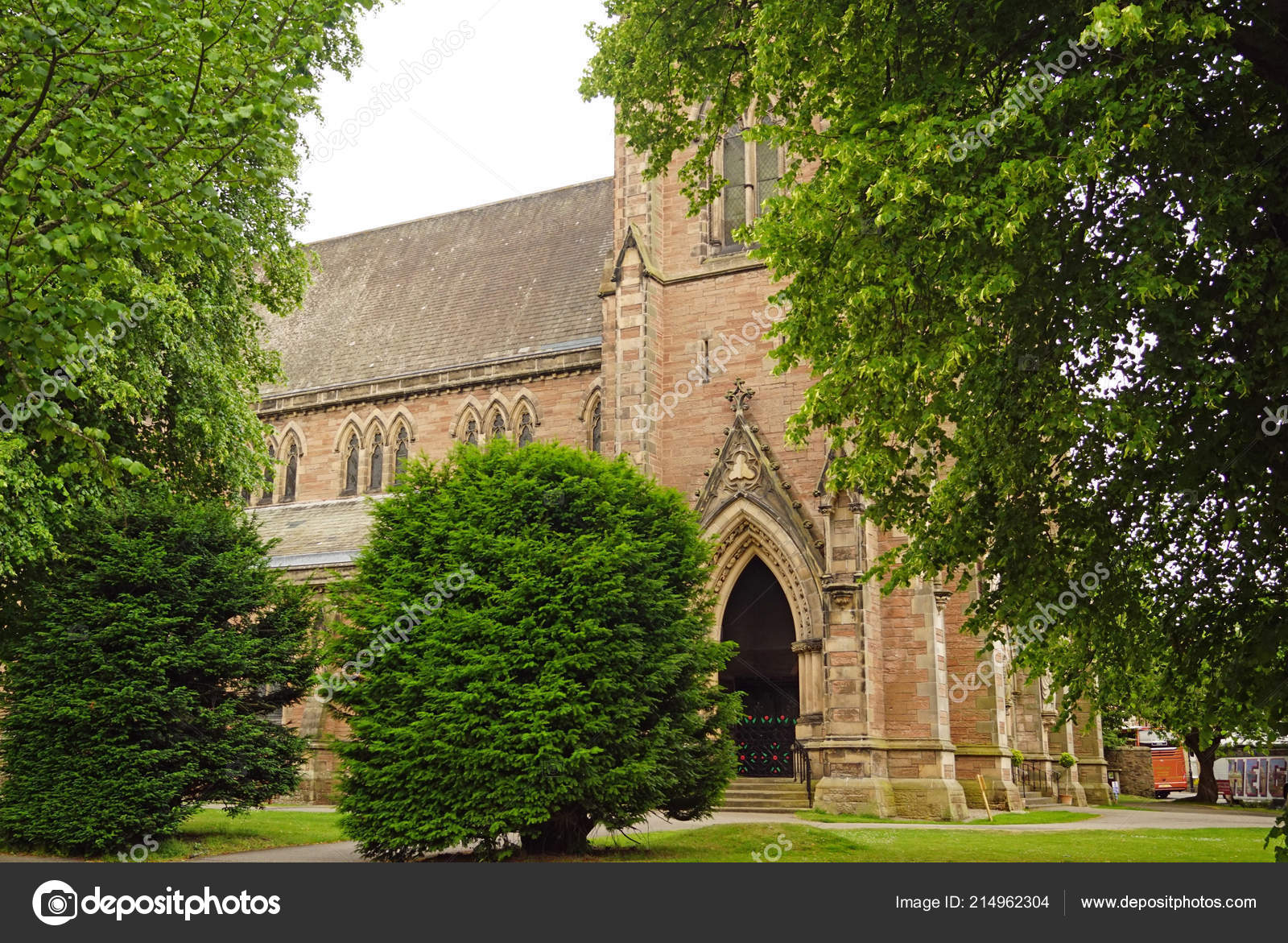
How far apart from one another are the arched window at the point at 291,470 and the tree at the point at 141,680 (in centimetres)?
1763

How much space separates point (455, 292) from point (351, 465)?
6284 mm

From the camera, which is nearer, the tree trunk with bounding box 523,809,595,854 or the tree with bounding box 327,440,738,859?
the tree with bounding box 327,440,738,859

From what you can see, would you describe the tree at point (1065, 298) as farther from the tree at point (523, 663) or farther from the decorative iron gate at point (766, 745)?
the decorative iron gate at point (766, 745)

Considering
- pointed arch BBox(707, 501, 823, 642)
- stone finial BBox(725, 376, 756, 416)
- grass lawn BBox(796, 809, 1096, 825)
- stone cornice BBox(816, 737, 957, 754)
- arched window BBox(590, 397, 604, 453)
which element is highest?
arched window BBox(590, 397, 604, 453)

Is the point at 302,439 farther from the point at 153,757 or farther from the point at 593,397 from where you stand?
the point at 153,757

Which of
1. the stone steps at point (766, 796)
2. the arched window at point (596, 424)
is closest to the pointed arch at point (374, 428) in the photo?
the arched window at point (596, 424)

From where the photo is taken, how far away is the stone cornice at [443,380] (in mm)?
28562

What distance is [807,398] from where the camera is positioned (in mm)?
11633

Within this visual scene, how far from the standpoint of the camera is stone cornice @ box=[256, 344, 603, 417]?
28.6 m

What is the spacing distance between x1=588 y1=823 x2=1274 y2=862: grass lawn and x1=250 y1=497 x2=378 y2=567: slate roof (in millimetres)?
15184

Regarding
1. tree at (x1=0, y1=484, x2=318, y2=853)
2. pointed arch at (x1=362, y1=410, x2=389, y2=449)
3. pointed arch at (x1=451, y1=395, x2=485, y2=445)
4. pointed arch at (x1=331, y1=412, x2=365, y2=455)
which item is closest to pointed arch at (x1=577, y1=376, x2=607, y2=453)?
pointed arch at (x1=451, y1=395, x2=485, y2=445)

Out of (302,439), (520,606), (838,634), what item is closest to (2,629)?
(520,606)

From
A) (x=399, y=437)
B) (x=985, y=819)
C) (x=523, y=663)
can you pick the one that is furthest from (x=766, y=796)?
(x=399, y=437)
